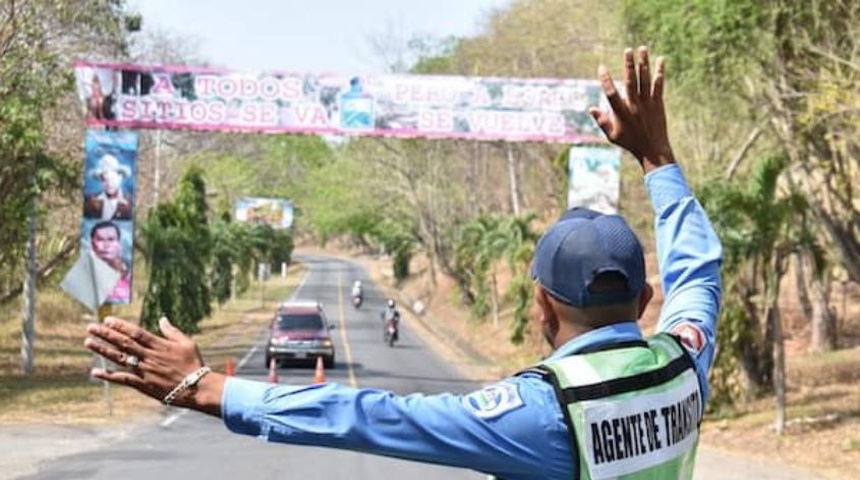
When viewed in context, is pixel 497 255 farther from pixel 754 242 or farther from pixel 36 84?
pixel 754 242

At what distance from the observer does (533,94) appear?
1128 inches

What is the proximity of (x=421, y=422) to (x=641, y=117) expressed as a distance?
136 cm

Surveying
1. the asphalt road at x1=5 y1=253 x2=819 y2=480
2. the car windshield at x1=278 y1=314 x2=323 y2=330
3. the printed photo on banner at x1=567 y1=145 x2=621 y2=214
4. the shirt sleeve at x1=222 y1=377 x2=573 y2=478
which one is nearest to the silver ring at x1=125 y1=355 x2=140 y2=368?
the shirt sleeve at x1=222 y1=377 x2=573 y2=478

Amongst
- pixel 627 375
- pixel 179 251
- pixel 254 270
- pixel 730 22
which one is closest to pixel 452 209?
pixel 179 251

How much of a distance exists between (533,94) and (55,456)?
14728mm

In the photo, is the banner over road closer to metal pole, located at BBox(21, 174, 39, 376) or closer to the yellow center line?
metal pole, located at BBox(21, 174, 39, 376)

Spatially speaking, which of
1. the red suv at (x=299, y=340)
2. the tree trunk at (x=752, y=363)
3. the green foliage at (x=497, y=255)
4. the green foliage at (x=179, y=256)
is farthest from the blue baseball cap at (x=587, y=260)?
the red suv at (x=299, y=340)

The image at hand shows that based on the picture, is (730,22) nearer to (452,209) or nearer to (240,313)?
(452,209)

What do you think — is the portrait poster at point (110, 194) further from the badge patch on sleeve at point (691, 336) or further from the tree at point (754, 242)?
the badge patch on sleeve at point (691, 336)

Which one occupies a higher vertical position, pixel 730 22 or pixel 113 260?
pixel 730 22

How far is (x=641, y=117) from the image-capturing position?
3594 millimetres

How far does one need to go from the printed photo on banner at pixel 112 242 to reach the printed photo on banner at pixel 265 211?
68.1 m

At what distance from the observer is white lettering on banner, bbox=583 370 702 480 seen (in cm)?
260

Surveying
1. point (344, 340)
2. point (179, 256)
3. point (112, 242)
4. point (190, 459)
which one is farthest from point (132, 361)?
point (344, 340)
